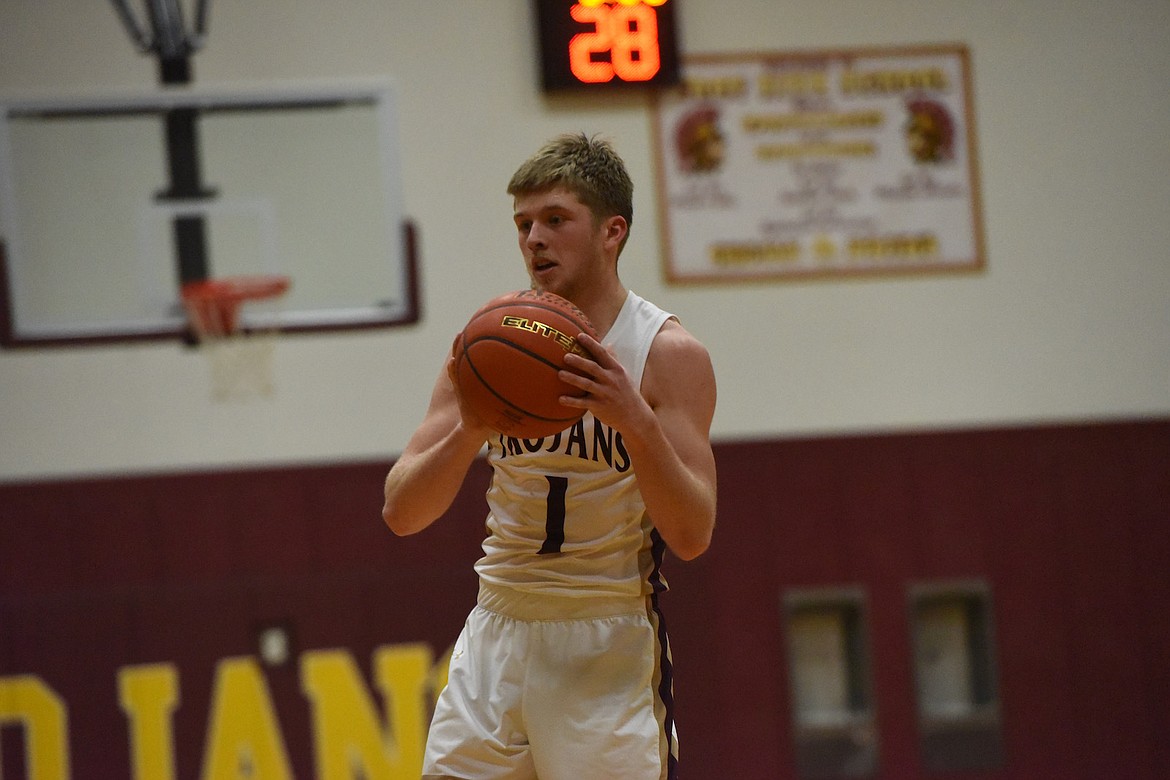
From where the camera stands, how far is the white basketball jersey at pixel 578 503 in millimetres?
2748

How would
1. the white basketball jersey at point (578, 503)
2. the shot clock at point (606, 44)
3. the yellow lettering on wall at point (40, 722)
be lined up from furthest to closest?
the shot clock at point (606, 44) < the yellow lettering on wall at point (40, 722) < the white basketball jersey at point (578, 503)

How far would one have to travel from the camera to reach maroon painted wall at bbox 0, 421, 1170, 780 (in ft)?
19.2

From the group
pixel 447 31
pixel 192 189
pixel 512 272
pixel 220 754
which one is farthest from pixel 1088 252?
pixel 220 754

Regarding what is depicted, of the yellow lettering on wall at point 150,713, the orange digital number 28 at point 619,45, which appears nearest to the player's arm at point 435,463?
the yellow lettering on wall at point 150,713

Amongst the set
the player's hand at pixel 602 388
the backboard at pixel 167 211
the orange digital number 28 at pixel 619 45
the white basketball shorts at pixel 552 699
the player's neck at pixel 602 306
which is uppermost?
the orange digital number 28 at pixel 619 45

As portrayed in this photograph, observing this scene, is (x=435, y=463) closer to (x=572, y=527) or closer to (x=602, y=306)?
(x=572, y=527)

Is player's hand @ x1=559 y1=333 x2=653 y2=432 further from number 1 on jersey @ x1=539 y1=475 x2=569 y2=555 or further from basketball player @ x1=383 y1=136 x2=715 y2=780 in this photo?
number 1 on jersey @ x1=539 y1=475 x2=569 y2=555

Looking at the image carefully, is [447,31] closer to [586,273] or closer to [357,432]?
[357,432]

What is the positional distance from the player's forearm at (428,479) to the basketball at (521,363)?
0.43ft

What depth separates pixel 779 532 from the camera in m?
6.21

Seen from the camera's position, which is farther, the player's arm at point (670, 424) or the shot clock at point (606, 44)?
the shot clock at point (606, 44)

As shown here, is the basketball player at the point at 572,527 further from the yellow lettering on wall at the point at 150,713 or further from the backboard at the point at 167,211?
the yellow lettering on wall at the point at 150,713

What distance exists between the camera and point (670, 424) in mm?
2666

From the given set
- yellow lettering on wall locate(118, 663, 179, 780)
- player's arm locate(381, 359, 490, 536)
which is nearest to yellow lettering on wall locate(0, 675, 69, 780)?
yellow lettering on wall locate(118, 663, 179, 780)
